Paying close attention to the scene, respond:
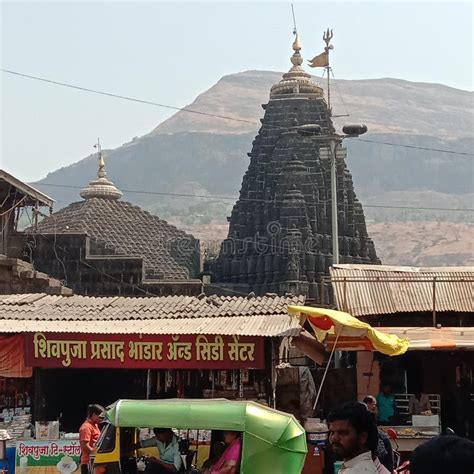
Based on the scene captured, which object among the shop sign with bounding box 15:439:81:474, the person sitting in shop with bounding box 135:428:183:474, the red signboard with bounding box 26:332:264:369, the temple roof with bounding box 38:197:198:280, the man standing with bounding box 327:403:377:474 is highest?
the temple roof with bounding box 38:197:198:280

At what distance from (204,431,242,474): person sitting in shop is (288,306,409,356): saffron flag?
4315mm

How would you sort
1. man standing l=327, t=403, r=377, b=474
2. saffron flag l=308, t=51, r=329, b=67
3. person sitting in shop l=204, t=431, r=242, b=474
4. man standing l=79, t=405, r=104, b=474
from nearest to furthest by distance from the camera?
1. man standing l=327, t=403, r=377, b=474
2. person sitting in shop l=204, t=431, r=242, b=474
3. man standing l=79, t=405, r=104, b=474
4. saffron flag l=308, t=51, r=329, b=67

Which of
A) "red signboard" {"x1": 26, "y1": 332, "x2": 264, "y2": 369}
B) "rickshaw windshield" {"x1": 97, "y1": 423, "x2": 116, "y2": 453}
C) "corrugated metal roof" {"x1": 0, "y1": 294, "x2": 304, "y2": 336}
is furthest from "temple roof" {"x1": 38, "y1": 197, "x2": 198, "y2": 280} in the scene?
"rickshaw windshield" {"x1": 97, "y1": 423, "x2": 116, "y2": 453}

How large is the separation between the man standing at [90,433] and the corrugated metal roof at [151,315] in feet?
5.80

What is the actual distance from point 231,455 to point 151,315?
6.31 meters

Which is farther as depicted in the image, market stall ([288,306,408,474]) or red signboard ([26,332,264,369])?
red signboard ([26,332,264,369])

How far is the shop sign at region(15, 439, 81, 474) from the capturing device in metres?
13.5

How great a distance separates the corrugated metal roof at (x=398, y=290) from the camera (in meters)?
16.0

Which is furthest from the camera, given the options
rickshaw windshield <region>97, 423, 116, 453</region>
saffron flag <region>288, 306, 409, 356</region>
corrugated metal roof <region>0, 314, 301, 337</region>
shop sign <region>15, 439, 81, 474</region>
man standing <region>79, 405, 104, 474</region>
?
corrugated metal roof <region>0, 314, 301, 337</region>

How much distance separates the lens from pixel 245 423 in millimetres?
8797

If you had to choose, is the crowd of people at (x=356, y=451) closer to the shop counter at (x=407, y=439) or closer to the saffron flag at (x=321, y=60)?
the shop counter at (x=407, y=439)

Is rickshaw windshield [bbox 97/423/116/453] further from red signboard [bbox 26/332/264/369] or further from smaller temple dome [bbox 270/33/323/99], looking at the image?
smaller temple dome [bbox 270/33/323/99]

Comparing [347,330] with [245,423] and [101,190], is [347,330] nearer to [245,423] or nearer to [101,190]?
[245,423]

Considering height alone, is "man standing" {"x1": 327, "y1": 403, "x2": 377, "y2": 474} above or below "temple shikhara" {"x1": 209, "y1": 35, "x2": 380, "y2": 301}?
below
